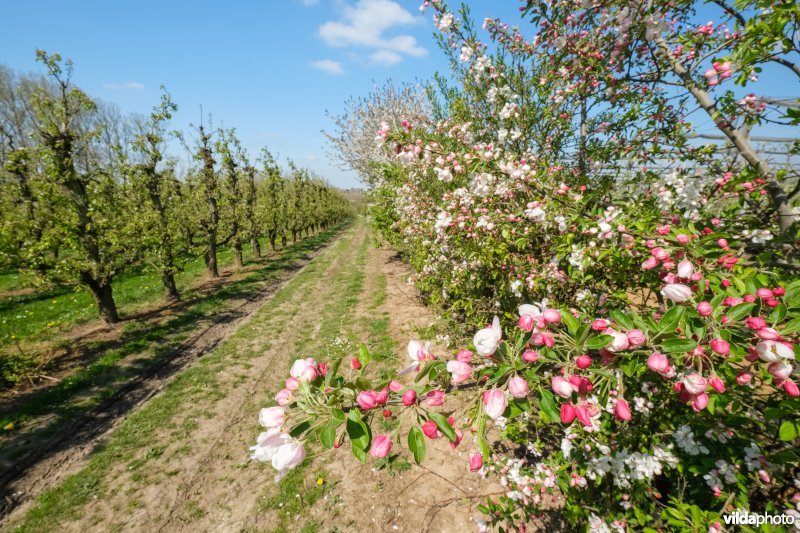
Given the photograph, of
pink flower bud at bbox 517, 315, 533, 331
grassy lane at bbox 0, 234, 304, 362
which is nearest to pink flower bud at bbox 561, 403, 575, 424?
pink flower bud at bbox 517, 315, 533, 331

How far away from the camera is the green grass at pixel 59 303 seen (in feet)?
29.9

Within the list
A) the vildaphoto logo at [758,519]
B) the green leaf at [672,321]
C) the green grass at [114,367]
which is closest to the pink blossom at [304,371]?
the green leaf at [672,321]

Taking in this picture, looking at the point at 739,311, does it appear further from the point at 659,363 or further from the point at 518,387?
the point at 518,387

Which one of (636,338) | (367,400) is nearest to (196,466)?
(367,400)

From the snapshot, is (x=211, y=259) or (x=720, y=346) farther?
(x=211, y=259)

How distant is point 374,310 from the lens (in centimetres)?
1030

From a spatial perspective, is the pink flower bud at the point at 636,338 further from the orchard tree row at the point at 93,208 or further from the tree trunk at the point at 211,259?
the tree trunk at the point at 211,259

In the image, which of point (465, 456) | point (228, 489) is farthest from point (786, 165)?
point (228, 489)

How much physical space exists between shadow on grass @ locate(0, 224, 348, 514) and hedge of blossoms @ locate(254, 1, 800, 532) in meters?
6.15

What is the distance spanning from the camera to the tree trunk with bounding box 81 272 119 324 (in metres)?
9.19

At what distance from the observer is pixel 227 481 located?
4.39m

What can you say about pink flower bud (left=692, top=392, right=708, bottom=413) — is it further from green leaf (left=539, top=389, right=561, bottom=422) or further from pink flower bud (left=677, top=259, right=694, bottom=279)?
pink flower bud (left=677, top=259, right=694, bottom=279)

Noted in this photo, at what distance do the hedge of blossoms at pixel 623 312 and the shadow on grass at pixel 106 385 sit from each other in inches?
242

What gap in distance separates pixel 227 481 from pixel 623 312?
17.0ft
